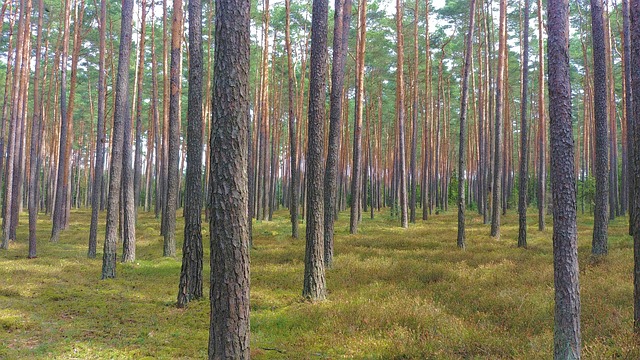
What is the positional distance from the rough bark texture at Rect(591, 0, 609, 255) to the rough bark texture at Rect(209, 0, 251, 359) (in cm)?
1084

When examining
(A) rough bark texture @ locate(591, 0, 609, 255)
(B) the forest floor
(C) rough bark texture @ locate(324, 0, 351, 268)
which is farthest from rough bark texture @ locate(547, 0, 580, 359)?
(A) rough bark texture @ locate(591, 0, 609, 255)

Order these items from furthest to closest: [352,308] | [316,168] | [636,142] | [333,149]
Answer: [333,149], [316,168], [352,308], [636,142]

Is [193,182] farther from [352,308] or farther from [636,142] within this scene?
[636,142]

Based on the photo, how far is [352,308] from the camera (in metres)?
7.58

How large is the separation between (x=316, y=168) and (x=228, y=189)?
178 inches

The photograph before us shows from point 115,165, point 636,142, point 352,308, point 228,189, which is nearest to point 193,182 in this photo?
point 115,165

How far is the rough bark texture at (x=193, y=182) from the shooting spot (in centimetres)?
888

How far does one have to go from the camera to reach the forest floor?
5.75m

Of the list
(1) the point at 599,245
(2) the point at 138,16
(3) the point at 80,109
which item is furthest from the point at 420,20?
(3) the point at 80,109

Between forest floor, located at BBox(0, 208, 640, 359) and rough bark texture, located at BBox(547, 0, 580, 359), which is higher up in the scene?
rough bark texture, located at BBox(547, 0, 580, 359)

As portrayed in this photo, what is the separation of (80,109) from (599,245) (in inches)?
1644

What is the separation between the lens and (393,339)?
603cm

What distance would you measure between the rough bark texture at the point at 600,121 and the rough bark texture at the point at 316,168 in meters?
7.66

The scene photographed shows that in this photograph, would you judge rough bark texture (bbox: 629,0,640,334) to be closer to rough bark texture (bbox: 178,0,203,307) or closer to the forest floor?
the forest floor
